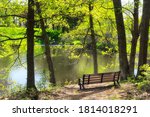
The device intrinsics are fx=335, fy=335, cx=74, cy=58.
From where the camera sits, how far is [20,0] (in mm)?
15031

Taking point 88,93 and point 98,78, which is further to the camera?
point 98,78

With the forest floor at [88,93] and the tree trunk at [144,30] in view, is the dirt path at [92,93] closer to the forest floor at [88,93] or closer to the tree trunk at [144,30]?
the forest floor at [88,93]

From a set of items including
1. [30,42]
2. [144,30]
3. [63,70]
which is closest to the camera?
[30,42]

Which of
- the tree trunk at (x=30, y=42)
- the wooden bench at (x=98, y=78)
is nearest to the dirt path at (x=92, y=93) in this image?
the wooden bench at (x=98, y=78)

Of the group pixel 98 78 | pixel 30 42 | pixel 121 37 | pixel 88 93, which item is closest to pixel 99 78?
pixel 98 78

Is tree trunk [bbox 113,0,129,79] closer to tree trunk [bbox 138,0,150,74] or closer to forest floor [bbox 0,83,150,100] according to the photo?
tree trunk [bbox 138,0,150,74]

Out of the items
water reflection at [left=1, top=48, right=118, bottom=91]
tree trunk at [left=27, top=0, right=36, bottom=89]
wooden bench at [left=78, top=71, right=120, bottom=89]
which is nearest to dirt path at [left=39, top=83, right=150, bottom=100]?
wooden bench at [left=78, top=71, right=120, bottom=89]

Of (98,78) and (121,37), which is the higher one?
(121,37)

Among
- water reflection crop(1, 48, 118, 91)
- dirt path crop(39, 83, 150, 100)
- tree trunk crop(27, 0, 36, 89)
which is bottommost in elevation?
water reflection crop(1, 48, 118, 91)

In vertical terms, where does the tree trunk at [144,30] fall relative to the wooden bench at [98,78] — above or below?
above

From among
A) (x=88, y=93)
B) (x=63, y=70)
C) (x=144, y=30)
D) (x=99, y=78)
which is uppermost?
(x=144, y=30)

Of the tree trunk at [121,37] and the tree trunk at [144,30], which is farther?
the tree trunk at [121,37]

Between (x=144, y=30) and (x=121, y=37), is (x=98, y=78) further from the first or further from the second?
(x=144, y=30)

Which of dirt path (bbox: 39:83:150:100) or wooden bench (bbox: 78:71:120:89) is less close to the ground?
wooden bench (bbox: 78:71:120:89)
